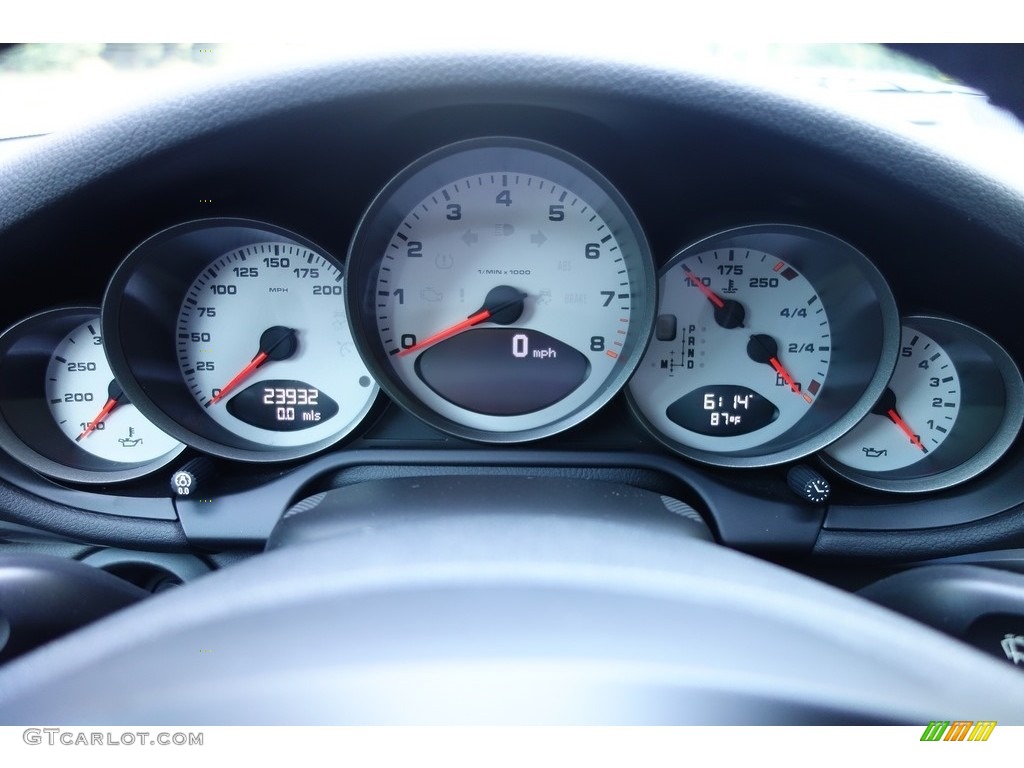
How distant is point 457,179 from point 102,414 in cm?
116

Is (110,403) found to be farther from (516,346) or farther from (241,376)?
(516,346)

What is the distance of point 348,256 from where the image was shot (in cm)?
169

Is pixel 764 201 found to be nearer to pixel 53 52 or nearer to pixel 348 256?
pixel 348 256

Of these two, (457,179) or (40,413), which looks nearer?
(457,179)

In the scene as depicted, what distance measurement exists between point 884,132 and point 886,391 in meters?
0.88

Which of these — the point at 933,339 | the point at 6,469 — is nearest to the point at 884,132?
the point at 933,339

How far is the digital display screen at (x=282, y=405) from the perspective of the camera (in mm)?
1998

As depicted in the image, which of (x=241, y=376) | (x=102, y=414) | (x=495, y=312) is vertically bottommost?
(x=102, y=414)

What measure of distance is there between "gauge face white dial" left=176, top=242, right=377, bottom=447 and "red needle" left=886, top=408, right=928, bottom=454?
1.39 m

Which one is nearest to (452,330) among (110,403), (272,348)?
(272,348)

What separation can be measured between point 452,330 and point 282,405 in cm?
53

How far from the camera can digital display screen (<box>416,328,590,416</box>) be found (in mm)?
1937

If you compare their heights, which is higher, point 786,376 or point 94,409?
point 786,376

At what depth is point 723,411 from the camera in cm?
199
